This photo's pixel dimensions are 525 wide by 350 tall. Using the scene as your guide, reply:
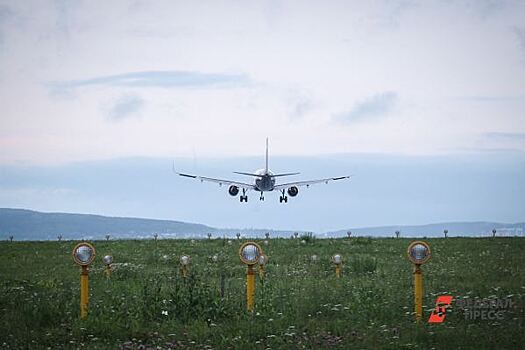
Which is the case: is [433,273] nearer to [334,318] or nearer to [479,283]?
[479,283]

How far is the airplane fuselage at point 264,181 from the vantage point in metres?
78.4

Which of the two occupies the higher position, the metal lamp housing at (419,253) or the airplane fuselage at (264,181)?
the airplane fuselage at (264,181)

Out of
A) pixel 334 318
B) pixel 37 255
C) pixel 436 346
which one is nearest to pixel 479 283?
pixel 334 318

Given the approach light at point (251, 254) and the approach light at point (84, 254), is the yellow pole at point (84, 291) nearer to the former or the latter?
the approach light at point (84, 254)

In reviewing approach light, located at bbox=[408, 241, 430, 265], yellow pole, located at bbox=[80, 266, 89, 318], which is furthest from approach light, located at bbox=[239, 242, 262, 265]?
yellow pole, located at bbox=[80, 266, 89, 318]

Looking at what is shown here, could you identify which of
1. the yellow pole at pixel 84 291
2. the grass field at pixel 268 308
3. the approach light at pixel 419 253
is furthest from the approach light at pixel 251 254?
the yellow pole at pixel 84 291

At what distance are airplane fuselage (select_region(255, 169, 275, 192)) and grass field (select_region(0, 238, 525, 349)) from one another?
4677 centimetres

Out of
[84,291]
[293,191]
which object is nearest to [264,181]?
[293,191]

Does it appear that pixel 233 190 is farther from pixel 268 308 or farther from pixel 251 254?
pixel 251 254

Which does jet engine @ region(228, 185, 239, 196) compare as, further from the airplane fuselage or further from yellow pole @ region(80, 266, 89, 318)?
yellow pole @ region(80, 266, 89, 318)

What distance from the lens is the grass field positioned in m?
17.3

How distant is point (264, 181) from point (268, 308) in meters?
59.3

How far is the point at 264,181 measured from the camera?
258 ft

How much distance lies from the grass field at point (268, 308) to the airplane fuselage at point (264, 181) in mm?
46773
